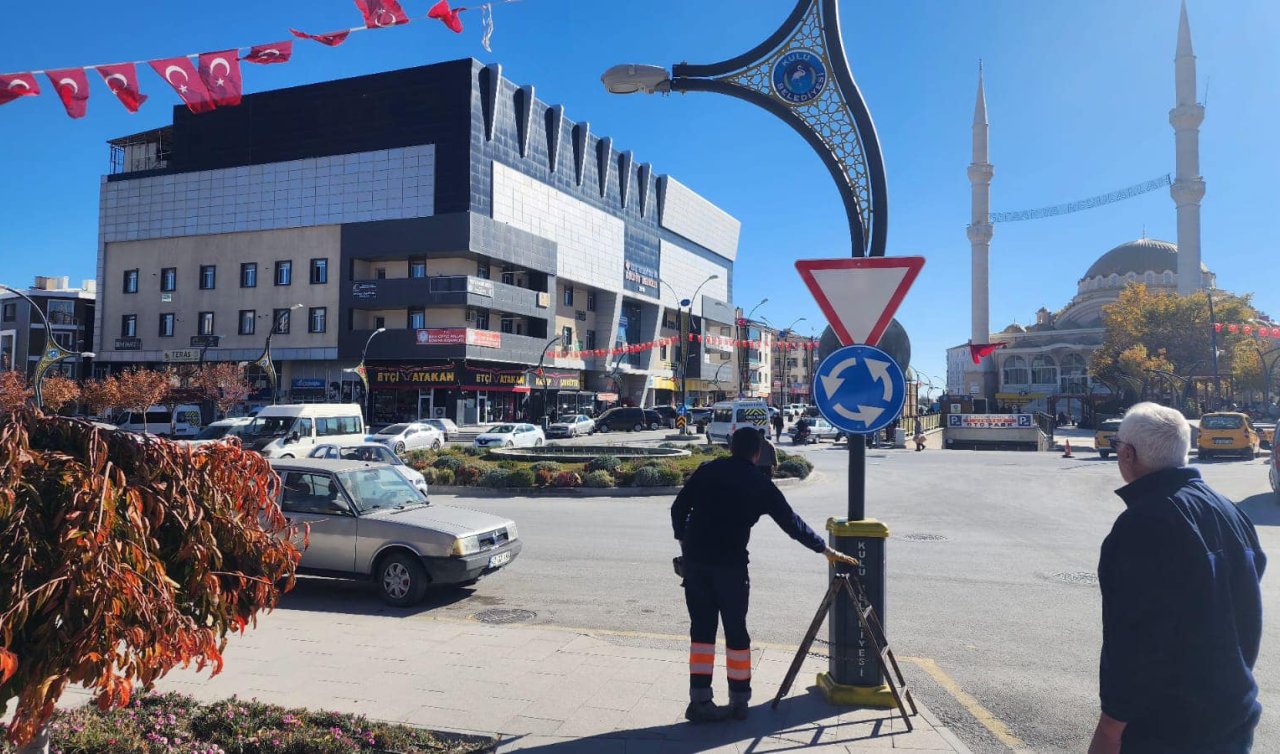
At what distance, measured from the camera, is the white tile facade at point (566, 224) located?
56938 mm

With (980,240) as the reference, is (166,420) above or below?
below

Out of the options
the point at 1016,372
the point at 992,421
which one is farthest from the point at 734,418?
the point at 1016,372

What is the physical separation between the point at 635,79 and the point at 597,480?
42.8 ft

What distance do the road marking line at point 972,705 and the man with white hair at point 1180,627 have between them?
2.51m

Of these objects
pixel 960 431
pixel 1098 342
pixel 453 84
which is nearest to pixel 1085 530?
pixel 960 431

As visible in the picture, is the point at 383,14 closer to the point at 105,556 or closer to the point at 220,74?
the point at 220,74

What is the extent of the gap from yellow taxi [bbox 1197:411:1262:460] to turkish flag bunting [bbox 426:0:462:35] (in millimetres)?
31535

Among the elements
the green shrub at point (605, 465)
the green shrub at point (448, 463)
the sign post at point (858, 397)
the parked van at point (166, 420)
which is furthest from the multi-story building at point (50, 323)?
the sign post at point (858, 397)

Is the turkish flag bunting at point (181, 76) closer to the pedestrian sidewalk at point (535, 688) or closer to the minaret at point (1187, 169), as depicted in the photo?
the pedestrian sidewalk at point (535, 688)

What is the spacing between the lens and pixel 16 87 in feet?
24.0

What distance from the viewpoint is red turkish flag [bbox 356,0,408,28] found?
25.6 feet

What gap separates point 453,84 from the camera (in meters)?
53.6

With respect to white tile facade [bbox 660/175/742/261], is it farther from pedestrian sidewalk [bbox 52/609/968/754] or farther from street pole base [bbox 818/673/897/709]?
street pole base [bbox 818/673/897/709]

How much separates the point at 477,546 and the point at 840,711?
180 inches
